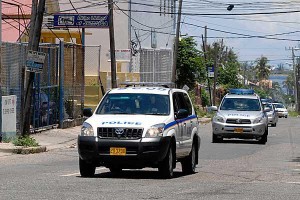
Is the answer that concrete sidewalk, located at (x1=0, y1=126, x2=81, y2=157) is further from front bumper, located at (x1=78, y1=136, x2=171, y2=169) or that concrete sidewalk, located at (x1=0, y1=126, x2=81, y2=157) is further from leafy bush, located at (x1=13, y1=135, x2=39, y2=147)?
front bumper, located at (x1=78, y1=136, x2=171, y2=169)

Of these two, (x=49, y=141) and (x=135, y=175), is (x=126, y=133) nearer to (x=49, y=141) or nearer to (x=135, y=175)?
(x=135, y=175)

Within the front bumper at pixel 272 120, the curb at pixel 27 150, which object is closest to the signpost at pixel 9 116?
the curb at pixel 27 150

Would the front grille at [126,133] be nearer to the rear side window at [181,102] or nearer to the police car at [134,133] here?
the police car at [134,133]

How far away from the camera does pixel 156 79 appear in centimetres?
5978

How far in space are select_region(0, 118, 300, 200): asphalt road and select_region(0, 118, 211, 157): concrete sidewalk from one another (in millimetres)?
527

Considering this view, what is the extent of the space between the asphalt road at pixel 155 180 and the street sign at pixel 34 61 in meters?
2.66

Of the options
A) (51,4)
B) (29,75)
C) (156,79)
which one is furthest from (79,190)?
(156,79)

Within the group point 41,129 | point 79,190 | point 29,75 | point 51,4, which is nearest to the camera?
point 79,190

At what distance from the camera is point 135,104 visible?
688 inches

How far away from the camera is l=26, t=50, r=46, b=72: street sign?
83.3 ft

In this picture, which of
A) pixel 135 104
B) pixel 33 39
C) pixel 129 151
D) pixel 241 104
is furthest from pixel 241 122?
pixel 129 151

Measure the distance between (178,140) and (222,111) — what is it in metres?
15.2

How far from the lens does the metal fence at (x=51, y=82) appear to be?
2825 centimetres

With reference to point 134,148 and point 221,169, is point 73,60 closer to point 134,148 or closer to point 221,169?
point 221,169
